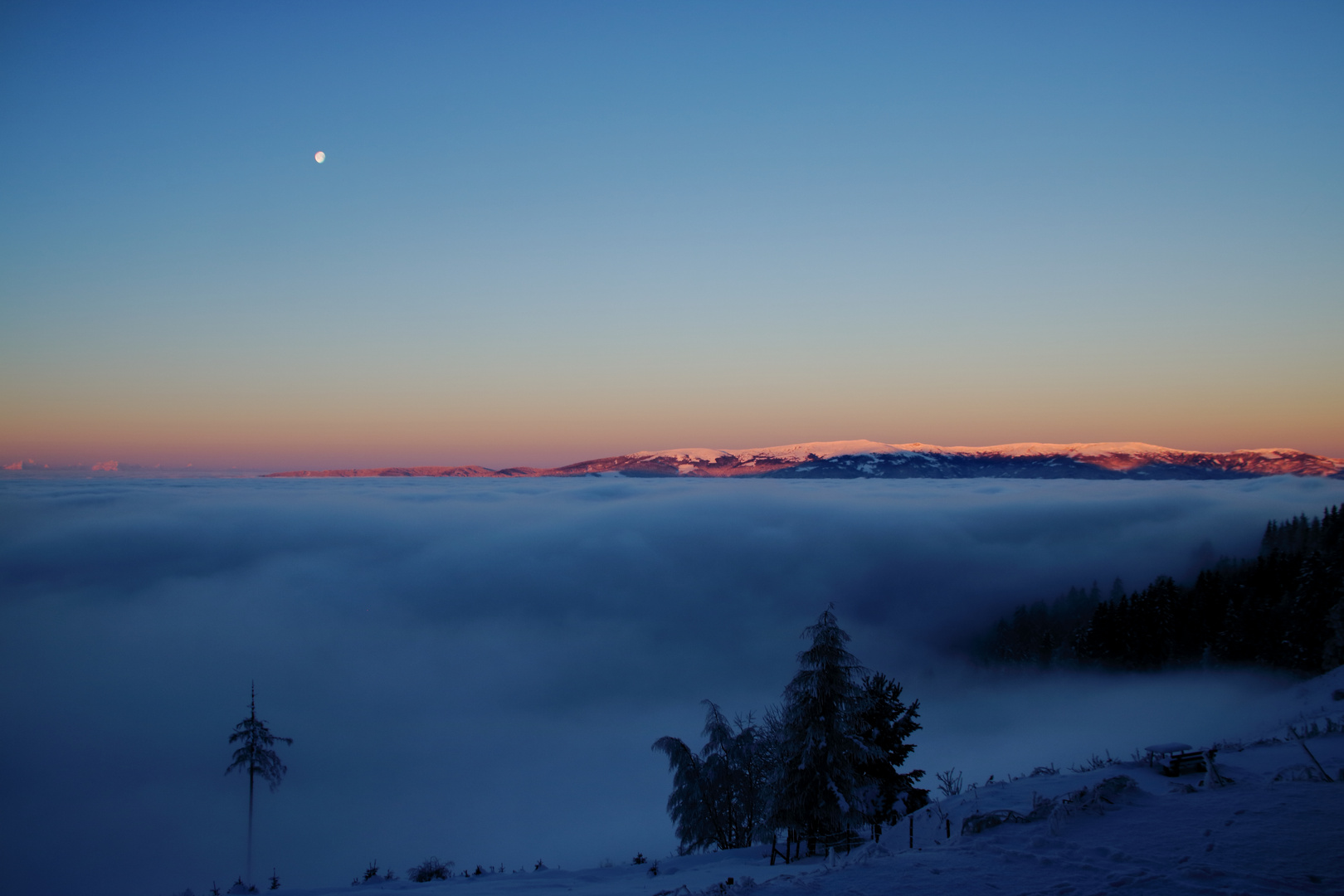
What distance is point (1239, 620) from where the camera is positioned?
6881 cm

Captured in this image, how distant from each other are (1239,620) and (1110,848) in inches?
3320

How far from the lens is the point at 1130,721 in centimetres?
6575

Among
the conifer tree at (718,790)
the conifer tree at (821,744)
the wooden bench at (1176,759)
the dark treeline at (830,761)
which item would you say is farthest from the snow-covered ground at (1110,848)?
the conifer tree at (718,790)

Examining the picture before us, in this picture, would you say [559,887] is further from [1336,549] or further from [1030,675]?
[1030,675]

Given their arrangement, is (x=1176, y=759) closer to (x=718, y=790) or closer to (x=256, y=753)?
(x=718, y=790)

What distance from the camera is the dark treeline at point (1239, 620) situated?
59594 millimetres

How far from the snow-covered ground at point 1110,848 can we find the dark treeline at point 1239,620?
216 ft

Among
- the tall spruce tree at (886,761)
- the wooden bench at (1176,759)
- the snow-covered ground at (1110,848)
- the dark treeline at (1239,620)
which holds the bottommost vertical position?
the dark treeline at (1239,620)

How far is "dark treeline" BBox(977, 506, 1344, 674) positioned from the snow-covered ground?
65.9 meters

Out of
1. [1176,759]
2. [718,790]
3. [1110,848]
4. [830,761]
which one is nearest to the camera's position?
[1110,848]

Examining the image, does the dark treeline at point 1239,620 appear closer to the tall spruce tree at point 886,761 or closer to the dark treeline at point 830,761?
the tall spruce tree at point 886,761

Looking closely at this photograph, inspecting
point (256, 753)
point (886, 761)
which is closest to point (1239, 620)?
point (886, 761)

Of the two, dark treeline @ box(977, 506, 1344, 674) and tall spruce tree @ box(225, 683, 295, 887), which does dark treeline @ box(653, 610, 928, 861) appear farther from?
→ dark treeline @ box(977, 506, 1344, 674)

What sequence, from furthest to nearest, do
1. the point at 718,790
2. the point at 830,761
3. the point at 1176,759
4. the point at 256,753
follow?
the point at 256,753
the point at 718,790
the point at 830,761
the point at 1176,759
